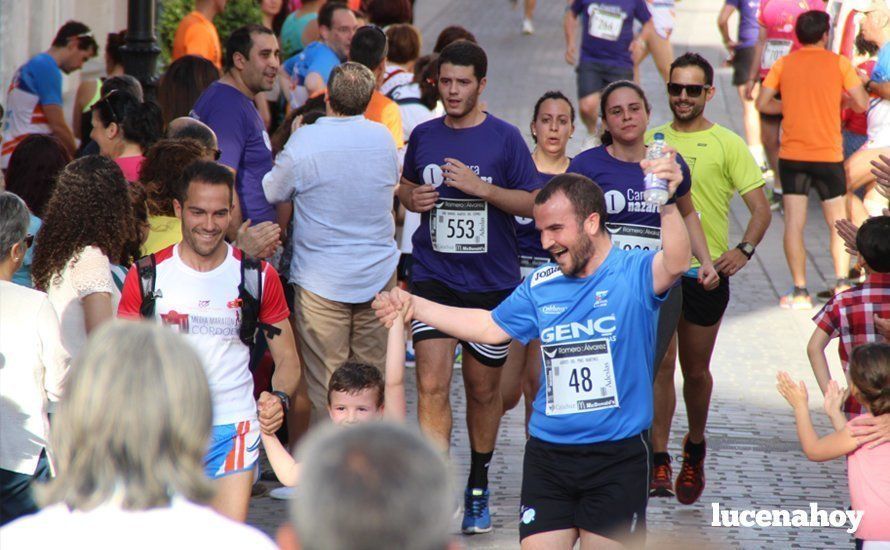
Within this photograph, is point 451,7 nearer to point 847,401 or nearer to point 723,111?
point 723,111

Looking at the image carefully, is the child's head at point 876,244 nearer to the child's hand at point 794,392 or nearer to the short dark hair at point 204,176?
the child's hand at point 794,392

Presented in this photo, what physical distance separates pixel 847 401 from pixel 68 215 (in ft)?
10.7

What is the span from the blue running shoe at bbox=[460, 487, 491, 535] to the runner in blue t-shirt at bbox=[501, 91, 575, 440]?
0.81 meters

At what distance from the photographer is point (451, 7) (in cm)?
2580

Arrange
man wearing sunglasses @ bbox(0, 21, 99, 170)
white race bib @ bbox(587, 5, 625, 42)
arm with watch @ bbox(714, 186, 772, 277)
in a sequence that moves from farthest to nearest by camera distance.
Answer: white race bib @ bbox(587, 5, 625, 42), man wearing sunglasses @ bbox(0, 21, 99, 170), arm with watch @ bbox(714, 186, 772, 277)

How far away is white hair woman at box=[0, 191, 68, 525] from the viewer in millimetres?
4590

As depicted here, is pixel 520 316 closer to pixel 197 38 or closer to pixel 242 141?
pixel 242 141

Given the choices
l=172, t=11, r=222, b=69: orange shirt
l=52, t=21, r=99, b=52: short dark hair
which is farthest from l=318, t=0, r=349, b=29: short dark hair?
l=52, t=21, r=99, b=52: short dark hair

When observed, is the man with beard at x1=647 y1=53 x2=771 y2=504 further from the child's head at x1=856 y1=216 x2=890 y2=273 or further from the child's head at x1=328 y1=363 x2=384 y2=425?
the child's head at x1=328 y1=363 x2=384 y2=425

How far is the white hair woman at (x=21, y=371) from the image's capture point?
15.1 ft

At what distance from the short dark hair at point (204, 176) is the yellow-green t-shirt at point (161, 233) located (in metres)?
0.76

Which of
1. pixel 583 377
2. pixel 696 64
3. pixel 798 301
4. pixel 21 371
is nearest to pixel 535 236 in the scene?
pixel 696 64

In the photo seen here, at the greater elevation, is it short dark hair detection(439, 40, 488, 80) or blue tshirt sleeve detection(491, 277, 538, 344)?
short dark hair detection(439, 40, 488, 80)

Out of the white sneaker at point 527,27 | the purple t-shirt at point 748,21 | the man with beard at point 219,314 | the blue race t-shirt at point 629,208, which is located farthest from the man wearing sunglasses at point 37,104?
the white sneaker at point 527,27
